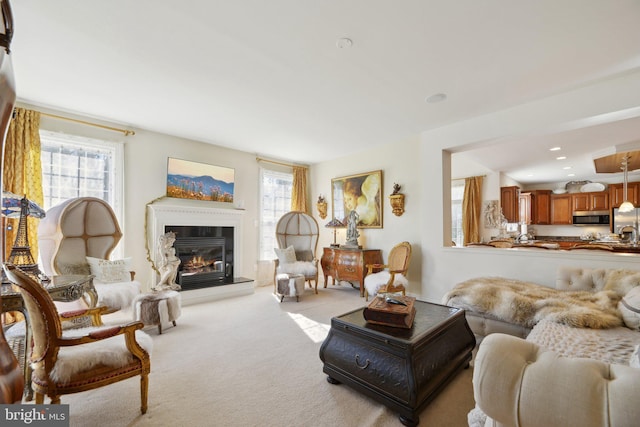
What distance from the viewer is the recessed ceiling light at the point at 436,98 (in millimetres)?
3354

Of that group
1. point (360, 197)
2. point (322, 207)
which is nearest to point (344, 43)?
point (360, 197)

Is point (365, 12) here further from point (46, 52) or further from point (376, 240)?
point (376, 240)

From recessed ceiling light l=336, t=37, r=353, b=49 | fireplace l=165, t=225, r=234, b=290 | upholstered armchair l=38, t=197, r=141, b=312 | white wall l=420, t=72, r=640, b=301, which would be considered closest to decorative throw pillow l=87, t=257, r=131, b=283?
upholstered armchair l=38, t=197, r=141, b=312

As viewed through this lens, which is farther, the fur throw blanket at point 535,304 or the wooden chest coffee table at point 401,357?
the fur throw blanket at point 535,304

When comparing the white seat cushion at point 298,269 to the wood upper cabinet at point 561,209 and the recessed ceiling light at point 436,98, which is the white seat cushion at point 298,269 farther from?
the wood upper cabinet at point 561,209

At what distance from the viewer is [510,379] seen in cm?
100

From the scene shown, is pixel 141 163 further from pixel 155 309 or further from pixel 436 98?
pixel 436 98

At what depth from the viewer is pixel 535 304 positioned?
254 cm

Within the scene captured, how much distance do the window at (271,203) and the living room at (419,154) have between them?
0.59ft

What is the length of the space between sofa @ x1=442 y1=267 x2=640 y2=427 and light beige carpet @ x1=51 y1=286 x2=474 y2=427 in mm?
679

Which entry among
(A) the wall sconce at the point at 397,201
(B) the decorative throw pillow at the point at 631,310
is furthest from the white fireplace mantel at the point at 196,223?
(B) the decorative throw pillow at the point at 631,310

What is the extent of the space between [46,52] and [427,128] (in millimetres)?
4420

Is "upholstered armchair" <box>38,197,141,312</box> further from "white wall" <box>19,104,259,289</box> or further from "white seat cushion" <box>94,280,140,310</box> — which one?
"white wall" <box>19,104,259,289</box>

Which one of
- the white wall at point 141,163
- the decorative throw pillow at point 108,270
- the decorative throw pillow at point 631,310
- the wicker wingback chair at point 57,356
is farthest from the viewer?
the white wall at point 141,163
